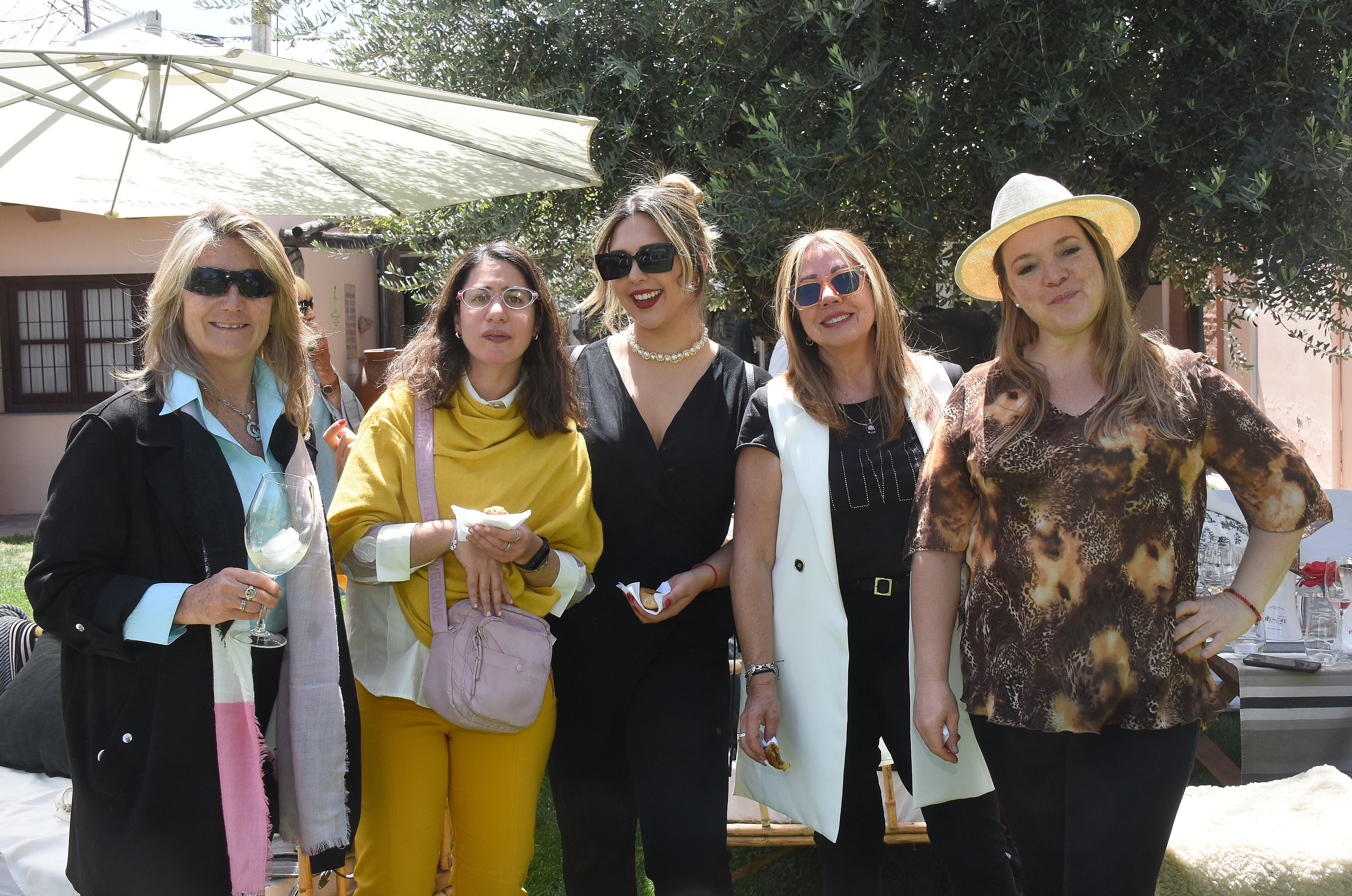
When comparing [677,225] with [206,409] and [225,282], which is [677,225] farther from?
[206,409]

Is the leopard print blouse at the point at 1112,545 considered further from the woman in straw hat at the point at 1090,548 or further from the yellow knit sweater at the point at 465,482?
the yellow knit sweater at the point at 465,482

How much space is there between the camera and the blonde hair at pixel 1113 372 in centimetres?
212

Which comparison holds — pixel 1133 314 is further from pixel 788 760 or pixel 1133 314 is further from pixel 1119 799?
pixel 788 760

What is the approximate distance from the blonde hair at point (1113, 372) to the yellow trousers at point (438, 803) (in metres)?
1.51

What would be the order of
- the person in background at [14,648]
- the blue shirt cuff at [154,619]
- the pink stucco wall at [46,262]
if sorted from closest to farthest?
the blue shirt cuff at [154,619] < the person in background at [14,648] < the pink stucco wall at [46,262]

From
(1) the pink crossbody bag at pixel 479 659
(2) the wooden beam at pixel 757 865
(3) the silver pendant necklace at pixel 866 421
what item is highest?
(3) the silver pendant necklace at pixel 866 421

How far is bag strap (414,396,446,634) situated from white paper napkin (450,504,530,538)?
15 centimetres

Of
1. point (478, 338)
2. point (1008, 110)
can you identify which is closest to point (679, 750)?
point (478, 338)

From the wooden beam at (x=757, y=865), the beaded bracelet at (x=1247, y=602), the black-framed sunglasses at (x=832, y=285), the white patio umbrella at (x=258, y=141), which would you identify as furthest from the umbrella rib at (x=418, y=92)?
the wooden beam at (x=757, y=865)

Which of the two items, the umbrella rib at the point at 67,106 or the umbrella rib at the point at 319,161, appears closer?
the umbrella rib at the point at 67,106

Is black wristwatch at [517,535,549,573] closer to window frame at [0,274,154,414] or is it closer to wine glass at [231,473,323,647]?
wine glass at [231,473,323,647]

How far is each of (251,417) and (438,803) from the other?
1.11 metres

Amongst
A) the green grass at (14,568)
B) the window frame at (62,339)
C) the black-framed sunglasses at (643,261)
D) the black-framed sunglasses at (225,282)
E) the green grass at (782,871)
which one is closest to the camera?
the black-framed sunglasses at (225,282)

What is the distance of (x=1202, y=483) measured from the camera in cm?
220
